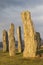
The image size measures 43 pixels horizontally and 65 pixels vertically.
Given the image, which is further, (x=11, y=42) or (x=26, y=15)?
(x=11, y=42)

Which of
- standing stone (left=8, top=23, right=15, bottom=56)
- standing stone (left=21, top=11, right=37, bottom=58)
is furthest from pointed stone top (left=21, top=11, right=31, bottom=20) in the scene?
standing stone (left=8, top=23, right=15, bottom=56)

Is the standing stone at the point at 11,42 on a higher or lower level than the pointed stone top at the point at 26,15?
lower

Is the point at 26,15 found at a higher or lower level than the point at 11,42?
higher

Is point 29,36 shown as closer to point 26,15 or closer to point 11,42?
point 26,15

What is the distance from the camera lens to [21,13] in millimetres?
27844

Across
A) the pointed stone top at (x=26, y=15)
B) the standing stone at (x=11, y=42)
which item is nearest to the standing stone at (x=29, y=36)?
the pointed stone top at (x=26, y=15)

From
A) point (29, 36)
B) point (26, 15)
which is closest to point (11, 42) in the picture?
point (29, 36)

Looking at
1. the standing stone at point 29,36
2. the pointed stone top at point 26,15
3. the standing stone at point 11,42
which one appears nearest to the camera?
the standing stone at point 29,36

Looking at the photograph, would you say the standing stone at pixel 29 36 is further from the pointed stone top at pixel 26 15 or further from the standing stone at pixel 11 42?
the standing stone at pixel 11 42

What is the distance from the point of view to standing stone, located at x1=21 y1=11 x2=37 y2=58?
27141 millimetres

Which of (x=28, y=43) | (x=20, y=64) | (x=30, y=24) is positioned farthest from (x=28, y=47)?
(x=20, y=64)

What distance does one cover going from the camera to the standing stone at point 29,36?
89.0 ft

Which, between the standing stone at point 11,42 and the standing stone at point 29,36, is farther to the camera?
the standing stone at point 11,42

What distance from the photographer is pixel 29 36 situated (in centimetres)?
2744
